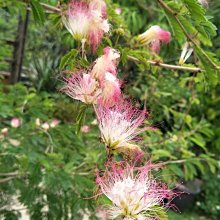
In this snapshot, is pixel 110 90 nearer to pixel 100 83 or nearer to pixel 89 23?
pixel 100 83

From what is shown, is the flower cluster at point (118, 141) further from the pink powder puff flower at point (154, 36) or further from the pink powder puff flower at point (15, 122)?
the pink powder puff flower at point (15, 122)

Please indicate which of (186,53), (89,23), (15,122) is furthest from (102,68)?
(15,122)

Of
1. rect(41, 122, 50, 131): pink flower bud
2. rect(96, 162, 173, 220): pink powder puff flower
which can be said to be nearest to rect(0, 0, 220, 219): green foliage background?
rect(41, 122, 50, 131): pink flower bud

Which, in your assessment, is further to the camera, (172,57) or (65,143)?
(172,57)

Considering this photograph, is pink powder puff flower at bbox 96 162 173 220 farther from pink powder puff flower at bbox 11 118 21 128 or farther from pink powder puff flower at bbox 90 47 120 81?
pink powder puff flower at bbox 11 118 21 128

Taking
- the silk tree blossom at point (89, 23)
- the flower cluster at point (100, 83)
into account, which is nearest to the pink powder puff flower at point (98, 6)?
the silk tree blossom at point (89, 23)

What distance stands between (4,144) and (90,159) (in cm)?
39

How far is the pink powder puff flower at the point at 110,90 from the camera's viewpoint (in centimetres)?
78

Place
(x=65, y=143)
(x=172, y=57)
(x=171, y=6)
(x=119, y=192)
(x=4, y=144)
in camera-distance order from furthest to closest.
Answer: (x=172, y=57)
(x=65, y=143)
(x=4, y=144)
(x=171, y=6)
(x=119, y=192)

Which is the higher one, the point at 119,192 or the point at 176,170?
the point at 119,192

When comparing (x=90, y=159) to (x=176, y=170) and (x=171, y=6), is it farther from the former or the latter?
(x=171, y=6)

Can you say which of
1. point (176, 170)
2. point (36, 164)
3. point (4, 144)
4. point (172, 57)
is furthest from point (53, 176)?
point (172, 57)

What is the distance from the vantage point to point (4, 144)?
6.27 ft

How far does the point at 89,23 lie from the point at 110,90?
0.22 m
